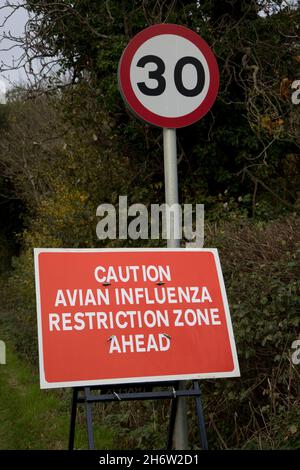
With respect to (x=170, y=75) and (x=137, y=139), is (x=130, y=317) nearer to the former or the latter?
(x=170, y=75)

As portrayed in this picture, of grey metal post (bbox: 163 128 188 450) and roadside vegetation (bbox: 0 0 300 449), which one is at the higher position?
roadside vegetation (bbox: 0 0 300 449)

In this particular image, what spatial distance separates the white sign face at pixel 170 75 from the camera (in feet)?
13.8

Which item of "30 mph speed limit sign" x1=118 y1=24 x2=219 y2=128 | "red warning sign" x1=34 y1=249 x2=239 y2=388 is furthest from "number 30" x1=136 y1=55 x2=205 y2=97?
"red warning sign" x1=34 y1=249 x2=239 y2=388

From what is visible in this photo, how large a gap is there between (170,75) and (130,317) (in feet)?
5.19

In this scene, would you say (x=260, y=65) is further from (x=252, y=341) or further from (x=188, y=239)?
(x=252, y=341)

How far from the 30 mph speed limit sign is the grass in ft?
11.8

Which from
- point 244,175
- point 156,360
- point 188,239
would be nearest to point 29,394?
point 188,239

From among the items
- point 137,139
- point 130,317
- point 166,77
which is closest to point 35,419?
point 130,317

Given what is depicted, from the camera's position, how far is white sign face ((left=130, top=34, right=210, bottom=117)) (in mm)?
4207

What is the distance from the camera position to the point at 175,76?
13.9 ft

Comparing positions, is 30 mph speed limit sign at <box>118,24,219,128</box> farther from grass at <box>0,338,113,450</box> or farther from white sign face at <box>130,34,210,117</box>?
grass at <box>0,338,113,450</box>

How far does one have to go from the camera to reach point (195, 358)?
3.73 m

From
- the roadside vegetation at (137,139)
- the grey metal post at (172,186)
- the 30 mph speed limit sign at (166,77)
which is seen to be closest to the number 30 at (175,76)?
the 30 mph speed limit sign at (166,77)
